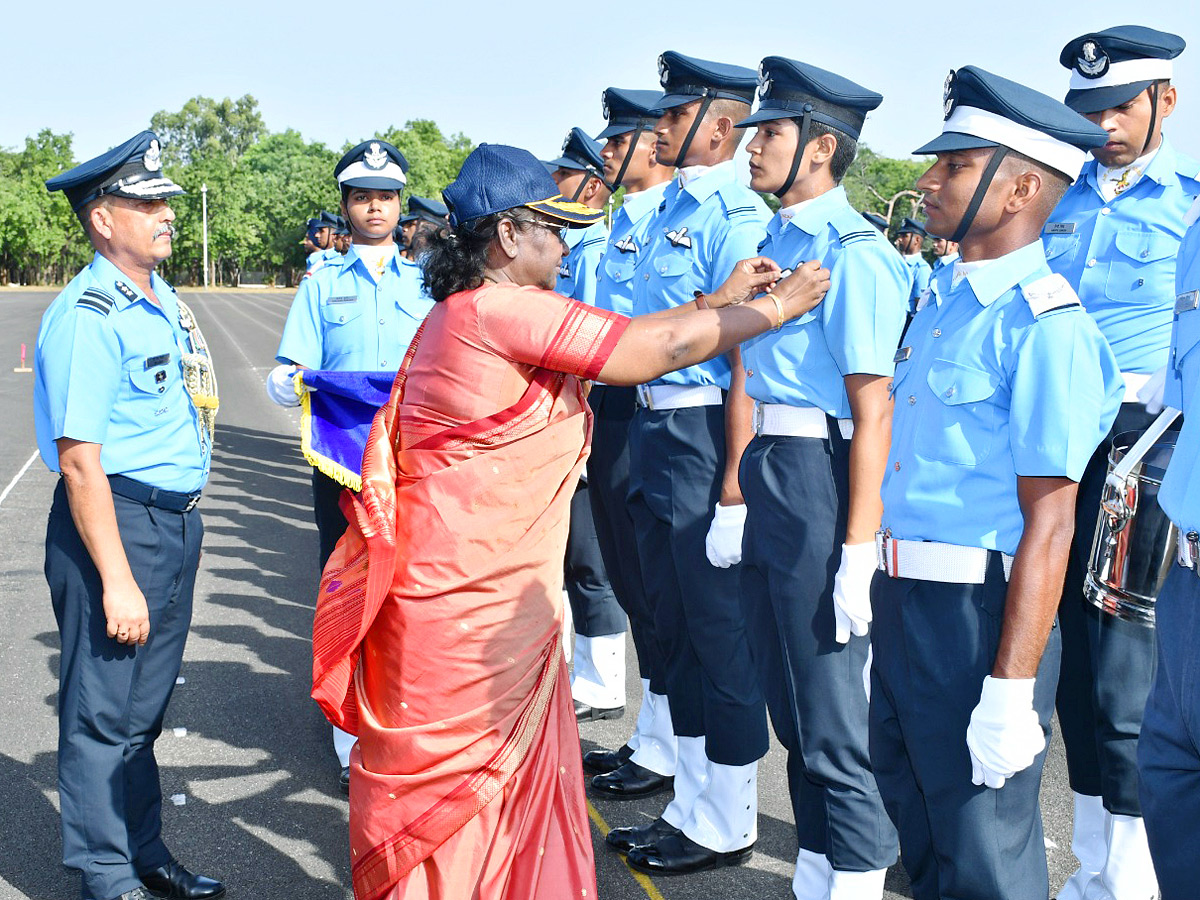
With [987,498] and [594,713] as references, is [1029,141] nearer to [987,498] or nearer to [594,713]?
[987,498]

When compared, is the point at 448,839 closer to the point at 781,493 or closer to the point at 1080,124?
the point at 781,493

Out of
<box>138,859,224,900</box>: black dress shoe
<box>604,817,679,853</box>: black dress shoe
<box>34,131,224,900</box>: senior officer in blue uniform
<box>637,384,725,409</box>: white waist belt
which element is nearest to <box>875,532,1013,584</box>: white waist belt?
<box>637,384,725,409</box>: white waist belt

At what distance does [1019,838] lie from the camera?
2701 mm

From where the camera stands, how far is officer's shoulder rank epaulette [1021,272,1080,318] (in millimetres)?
2562

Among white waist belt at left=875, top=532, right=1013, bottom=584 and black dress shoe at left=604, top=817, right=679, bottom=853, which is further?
black dress shoe at left=604, top=817, right=679, bottom=853

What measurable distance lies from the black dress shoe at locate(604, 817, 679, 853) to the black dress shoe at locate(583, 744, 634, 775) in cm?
74

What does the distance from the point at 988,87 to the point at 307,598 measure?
6110mm

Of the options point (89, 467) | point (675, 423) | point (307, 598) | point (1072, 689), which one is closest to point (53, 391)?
point (89, 467)

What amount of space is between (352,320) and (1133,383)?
3.10 metres

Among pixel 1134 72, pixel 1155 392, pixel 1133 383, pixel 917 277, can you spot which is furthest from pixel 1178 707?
pixel 917 277

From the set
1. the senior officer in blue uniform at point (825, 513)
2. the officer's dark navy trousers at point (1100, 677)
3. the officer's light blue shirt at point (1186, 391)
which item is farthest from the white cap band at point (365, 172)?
the officer's light blue shirt at point (1186, 391)

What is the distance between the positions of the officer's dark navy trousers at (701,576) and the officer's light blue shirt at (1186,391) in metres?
1.72

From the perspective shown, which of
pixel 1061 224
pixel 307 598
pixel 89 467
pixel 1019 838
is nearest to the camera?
pixel 1019 838

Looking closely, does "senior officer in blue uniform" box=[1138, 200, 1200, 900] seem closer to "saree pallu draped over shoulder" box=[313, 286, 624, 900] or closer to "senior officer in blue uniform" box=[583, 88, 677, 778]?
"saree pallu draped over shoulder" box=[313, 286, 624, 900]
